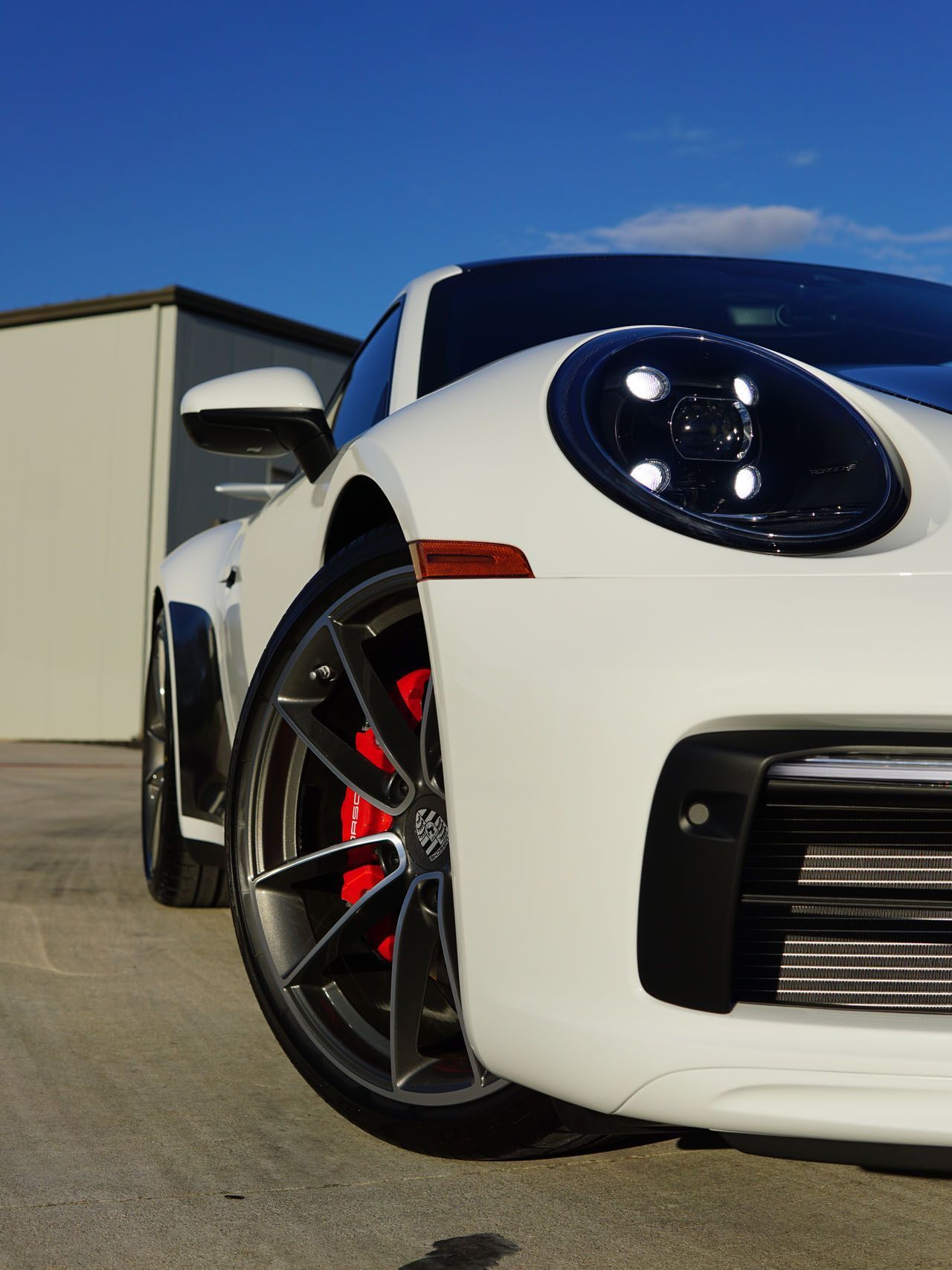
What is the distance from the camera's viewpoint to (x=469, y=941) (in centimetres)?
141

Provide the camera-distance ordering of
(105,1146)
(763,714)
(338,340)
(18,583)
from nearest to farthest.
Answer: (763,714) < (105,1146) < (18,583) < (338,340)

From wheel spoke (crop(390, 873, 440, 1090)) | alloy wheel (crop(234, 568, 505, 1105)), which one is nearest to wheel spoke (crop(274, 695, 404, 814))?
alloy wheel (crop(234, 568, 505, 1105))

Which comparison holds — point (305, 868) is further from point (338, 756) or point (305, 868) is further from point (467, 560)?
point (467, 560)

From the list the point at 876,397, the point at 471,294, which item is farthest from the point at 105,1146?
the point at 471,294

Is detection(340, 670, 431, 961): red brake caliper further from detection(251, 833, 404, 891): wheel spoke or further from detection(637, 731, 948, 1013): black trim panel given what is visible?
detection(637, 731, 948, 1013): black trim panel

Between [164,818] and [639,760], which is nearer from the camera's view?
[639,760]

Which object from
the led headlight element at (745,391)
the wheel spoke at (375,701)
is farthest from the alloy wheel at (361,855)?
the led headlight element at (745,391)

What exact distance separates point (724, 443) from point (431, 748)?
0.53 m

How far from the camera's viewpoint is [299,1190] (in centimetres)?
156

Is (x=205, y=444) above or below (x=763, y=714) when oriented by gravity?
above

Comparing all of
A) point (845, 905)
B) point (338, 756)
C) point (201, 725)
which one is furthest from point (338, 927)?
point (201, 725)

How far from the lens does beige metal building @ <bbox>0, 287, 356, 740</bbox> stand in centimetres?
1464

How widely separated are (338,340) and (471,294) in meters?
14.3

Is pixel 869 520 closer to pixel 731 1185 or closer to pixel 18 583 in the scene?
pixel 731 1185
